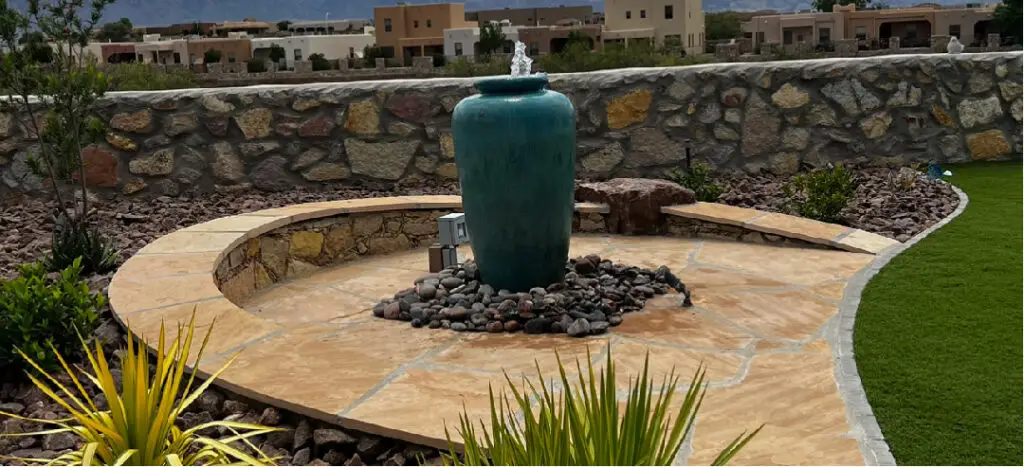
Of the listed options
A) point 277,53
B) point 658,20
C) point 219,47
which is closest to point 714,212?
point 277,53

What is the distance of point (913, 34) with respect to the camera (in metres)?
59.7

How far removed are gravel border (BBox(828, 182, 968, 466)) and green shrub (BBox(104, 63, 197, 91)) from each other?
4.68 metres

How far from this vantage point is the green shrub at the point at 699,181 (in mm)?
7312

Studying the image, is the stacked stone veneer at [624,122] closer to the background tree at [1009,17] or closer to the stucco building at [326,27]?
the background tree at [1009,17]

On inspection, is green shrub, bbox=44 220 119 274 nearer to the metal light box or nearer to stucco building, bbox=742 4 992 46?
the metal light box

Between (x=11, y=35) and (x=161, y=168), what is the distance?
2.27m

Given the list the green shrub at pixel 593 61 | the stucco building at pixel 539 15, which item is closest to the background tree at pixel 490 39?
the green shrub at pixel 593 61

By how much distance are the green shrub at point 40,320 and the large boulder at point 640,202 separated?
3659 millimetres

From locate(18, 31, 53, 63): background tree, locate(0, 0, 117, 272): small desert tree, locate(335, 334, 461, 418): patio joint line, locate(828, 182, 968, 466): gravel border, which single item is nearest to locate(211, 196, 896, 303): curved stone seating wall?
locate(828, 182, 968, 466): gravel border

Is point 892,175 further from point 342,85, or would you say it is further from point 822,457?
point 822,457

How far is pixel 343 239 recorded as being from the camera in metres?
6.76

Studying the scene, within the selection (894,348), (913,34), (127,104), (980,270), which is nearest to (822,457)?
(894,348)

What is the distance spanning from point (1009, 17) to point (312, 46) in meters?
40.4

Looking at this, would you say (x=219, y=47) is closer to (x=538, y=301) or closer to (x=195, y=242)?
(x=195, y=242)
